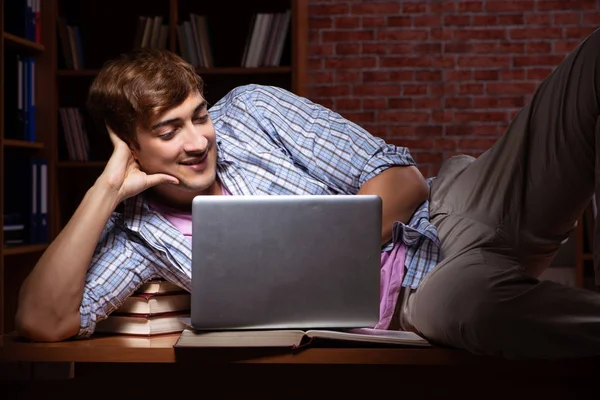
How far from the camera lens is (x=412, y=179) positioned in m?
1.83

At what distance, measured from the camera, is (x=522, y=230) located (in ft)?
5.69

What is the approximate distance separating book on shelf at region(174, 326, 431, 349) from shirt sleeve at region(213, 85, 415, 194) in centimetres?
59

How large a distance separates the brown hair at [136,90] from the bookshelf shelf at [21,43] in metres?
1.54

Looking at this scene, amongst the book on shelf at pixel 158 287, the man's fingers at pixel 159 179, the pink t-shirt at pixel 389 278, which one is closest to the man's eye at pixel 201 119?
the man's fingers at pixel 159 179

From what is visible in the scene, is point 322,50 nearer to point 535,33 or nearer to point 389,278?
point 535,33

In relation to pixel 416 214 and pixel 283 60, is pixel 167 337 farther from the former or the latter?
pixel 283 60

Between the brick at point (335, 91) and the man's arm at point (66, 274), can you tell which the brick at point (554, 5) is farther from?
the man's arm at point (66, 274)

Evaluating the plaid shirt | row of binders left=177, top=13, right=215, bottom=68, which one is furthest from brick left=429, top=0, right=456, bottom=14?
the plaid shirt

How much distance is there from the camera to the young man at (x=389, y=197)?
4.13 ft

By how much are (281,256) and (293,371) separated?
0.37 meters

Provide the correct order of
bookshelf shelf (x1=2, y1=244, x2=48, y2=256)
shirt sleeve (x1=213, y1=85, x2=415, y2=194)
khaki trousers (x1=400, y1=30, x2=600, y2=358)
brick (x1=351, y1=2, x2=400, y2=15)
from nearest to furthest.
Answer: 1. khaki trousers (x1=400, y1=30, x2=600, y2=358)
2. shirt sleeve (x1=213, y1=85, x2=415, y2=194)
3. bookshelf shelf (x1=2, y1=244, x2=48, y2=256)
4. brick (x1=351, y1=2, x2=400, y2=15)

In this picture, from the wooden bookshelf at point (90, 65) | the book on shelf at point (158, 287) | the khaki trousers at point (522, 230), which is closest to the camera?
the khaki trousers at point (522, 230)

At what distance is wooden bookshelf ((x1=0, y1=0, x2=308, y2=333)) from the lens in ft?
11.2

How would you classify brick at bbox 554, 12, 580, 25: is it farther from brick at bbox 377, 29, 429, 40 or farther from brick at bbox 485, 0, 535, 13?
brick at bbox 377, 29, 429, 40
